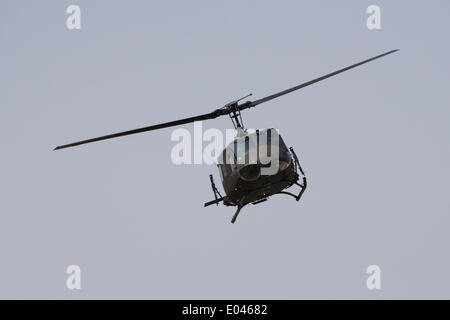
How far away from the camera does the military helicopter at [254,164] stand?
4144 cm

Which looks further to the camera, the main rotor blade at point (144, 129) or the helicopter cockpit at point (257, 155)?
the main rotor blade at point (144, 129)

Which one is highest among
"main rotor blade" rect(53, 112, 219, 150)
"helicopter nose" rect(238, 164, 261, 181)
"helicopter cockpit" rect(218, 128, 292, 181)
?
"main rotor blade" rect(53, 112, 219, 150)

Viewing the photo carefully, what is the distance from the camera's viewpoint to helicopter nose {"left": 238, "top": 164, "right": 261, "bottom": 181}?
41.3 m

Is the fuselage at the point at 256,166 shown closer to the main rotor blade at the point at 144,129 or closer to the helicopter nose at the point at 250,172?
the helicopter nose at the point at 250,172

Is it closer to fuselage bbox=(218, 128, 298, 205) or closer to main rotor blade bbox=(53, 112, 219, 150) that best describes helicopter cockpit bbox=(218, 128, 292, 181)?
fuselage bbox=(218, 128, 298, 205)

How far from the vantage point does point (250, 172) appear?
41375 mm

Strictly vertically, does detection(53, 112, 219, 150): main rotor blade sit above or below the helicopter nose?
above

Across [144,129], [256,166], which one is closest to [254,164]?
[256,166]

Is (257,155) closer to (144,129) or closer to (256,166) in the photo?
(256,166)
